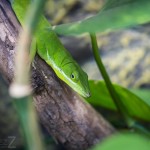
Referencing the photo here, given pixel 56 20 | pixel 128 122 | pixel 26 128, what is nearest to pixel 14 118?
pixel 56 20

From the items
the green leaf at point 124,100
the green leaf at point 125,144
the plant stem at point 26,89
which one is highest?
the green leaf at point 124,100

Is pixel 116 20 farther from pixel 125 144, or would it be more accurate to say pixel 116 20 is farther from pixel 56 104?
pixel 56 104

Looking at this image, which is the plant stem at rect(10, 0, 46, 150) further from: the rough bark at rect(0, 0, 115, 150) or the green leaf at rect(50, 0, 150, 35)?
the rough bark at rect(0, 0, 115, 150)

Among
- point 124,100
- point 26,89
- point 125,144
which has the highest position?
point 124,100

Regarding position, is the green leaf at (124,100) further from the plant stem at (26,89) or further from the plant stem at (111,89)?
the plant stem at (26,89)

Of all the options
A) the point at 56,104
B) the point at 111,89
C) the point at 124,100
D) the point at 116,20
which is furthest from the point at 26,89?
the point at 124,100

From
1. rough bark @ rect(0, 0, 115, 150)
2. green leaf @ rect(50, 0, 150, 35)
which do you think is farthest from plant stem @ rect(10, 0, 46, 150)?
rough bark @ rect(0, 0, 115, 150)

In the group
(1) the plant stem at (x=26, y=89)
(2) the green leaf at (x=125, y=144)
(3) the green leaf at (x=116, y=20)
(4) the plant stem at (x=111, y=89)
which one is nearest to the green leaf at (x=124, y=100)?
(4) the plant stem at (x=111, y=89)
